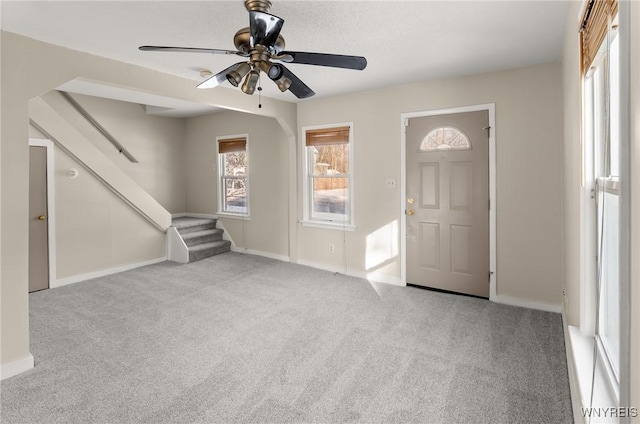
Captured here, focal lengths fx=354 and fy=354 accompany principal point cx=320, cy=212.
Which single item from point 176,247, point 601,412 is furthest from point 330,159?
point 601,412

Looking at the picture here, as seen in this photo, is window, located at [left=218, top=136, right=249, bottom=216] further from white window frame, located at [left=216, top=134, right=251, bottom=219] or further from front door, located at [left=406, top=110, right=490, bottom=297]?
front door, located at [left=406, top=110, right=490, bottom=297]

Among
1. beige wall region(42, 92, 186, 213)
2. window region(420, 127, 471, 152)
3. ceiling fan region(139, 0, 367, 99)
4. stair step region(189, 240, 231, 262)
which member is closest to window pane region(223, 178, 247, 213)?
stair step region(189, 240, 231, 262)

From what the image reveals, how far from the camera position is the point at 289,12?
2307 mm

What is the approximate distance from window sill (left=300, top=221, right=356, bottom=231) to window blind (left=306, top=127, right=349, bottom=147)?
1112 millimetres

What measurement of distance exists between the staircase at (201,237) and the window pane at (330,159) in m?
2.20

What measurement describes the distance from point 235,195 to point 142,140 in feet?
6.07

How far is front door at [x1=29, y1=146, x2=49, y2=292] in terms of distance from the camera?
4.22 meters

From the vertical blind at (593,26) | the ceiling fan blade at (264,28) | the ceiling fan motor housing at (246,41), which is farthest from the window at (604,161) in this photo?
the ceiling fan motor housing at (246,41)

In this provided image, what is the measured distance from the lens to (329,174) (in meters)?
5.04

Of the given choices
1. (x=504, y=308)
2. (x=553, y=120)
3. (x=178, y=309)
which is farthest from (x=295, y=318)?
(x=553, y=120)

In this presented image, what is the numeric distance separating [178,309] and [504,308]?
3293 mm

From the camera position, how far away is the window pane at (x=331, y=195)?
4938 millimetres

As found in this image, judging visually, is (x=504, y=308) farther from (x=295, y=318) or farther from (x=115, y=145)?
(x=115, y=145)

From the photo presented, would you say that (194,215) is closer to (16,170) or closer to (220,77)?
(16,170)
